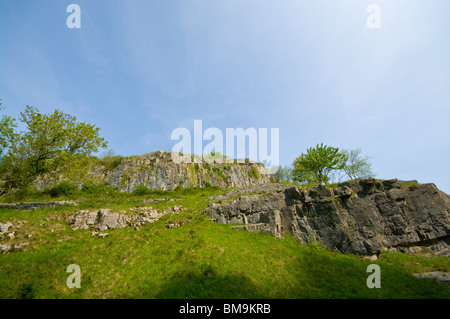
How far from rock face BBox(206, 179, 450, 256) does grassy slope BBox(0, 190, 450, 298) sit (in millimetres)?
1486

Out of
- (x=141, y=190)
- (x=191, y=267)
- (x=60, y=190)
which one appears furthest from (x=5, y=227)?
(x=60, y=190)

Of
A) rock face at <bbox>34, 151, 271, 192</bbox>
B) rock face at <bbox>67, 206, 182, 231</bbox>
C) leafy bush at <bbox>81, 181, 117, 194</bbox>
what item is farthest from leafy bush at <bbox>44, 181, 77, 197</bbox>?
rock face at <bbox>67, 206, 182, 231</bbox>

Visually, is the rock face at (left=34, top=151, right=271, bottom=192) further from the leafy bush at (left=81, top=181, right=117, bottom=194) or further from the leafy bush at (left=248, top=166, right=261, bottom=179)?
the leafy bush at (left=81, top=181, right=117, bottom=194)

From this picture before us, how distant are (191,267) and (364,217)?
1746 cm

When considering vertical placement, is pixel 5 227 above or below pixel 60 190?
below

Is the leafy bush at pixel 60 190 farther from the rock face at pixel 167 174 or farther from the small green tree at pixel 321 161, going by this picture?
the small green tree at pixel 321 161

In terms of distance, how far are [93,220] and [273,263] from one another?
1950 cm

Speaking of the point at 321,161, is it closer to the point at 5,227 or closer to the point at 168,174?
the point at 168,174

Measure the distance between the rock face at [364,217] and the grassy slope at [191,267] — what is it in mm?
1486

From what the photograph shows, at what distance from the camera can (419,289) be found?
11445 mm

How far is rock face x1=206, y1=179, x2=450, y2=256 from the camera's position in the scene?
1717 centimetres

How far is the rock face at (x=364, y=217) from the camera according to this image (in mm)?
17172

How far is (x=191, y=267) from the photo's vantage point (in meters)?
12.6
